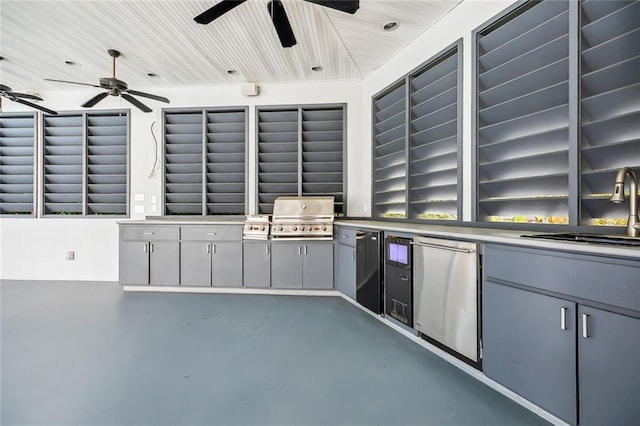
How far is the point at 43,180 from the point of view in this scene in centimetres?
459

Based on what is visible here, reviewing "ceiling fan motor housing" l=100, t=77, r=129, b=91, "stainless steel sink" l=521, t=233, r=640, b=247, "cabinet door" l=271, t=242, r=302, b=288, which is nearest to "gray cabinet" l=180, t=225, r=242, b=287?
"cabinet door" l=271, t=242, r=302, b=288

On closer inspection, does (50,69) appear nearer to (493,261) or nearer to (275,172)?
(275,172)

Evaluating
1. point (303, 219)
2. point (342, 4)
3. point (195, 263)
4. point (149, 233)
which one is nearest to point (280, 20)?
point (342, 4)

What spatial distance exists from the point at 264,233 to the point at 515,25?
3430 millimetres

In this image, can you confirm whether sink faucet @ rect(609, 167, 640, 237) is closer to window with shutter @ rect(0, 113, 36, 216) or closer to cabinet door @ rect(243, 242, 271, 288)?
cabinet door @ rect(243, 242, 271, 288)

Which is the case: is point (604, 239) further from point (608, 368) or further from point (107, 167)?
point (107, 167)

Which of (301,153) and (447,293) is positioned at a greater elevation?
(301,153)

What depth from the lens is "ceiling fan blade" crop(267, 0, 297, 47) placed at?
229 centimetres

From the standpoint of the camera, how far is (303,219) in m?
3.72

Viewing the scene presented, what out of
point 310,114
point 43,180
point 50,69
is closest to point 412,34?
point 310,114

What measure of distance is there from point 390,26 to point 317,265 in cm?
305

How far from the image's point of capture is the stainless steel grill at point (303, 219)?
3.65 meters

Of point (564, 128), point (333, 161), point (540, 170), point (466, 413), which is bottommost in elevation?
point (466, 413)

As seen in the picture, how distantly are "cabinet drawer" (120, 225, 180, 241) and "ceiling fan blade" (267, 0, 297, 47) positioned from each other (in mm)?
2981
